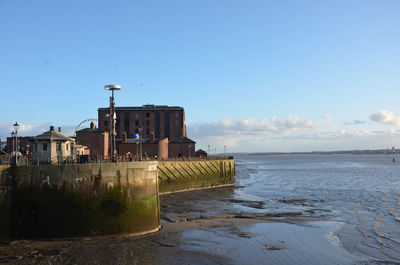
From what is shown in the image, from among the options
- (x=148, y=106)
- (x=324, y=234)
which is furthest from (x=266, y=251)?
(x=148, y=106)

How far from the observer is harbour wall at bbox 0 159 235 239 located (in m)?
22.3

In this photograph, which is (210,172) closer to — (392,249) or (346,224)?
(346,224)

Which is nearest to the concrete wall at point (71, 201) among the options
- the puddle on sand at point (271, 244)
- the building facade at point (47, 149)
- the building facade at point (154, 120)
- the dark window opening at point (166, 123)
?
the building facade at point (47, 149)

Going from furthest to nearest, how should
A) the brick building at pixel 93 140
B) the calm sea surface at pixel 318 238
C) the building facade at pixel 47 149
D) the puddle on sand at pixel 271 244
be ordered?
1. the brick building at pixel 93 140
2. the building facade at pixel 47 149
3. the calm sea surface at pixel 318 238
4. the puddle on sand at pixel 271 244

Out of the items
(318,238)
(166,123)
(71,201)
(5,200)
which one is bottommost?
(318,238)

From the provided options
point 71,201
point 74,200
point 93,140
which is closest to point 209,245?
point 74,200

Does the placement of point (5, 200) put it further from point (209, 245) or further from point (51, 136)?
point (209, 245)

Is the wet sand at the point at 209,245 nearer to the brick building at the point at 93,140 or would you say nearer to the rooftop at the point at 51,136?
the rooftop at the point at 51,136

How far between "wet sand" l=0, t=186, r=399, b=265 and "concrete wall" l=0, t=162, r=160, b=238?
76cm

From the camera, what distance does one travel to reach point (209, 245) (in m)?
23.5

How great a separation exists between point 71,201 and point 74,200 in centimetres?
19

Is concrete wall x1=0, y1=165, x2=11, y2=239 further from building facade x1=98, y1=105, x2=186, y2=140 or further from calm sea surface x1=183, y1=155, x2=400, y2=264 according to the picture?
building facade x1=98, y1=105, x2=186, y2=140

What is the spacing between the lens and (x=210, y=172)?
6431 centimetres

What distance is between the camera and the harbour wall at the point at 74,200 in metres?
22.3
